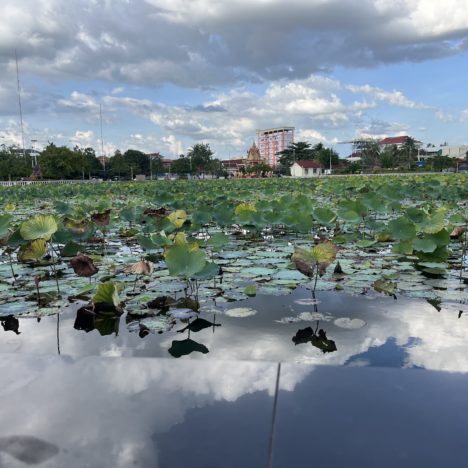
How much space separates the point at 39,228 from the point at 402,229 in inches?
87.4

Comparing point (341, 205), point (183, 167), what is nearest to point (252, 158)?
point (183, 167)

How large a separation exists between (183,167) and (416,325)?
59721mm

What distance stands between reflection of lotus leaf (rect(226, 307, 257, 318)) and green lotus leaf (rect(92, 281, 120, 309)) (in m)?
0.45

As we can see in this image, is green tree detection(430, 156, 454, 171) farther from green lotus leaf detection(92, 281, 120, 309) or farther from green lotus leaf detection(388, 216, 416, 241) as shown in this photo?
green lotus leaf detection(92, 281, 120, 309)

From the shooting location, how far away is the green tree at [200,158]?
6003cm

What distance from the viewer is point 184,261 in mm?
2094

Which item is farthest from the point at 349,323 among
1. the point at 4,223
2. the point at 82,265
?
the point at 4,223

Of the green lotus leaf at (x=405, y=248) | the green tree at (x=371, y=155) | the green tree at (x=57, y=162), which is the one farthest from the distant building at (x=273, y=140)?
the green lotus leaf at (x=405, y=248)

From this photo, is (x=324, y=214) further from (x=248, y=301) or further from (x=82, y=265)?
(x=82, y=265)

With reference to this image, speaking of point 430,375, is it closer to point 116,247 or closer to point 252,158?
point 116,247

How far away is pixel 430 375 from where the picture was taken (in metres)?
1.24

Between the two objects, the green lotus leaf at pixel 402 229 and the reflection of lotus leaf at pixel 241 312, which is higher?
the green lotus leaf at pixel 402 229

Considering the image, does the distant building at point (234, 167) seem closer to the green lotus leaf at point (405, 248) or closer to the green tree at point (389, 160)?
the green tree at point (389, 160)

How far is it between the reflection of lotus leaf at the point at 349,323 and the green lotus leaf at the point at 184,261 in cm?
63
